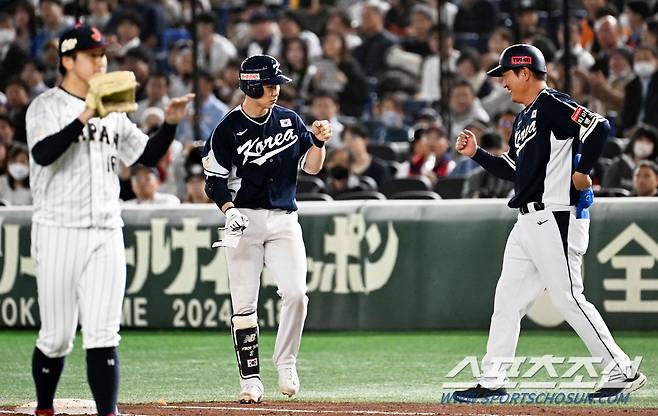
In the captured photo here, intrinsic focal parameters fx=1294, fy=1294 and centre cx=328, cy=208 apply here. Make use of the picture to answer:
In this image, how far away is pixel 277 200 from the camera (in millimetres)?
7664

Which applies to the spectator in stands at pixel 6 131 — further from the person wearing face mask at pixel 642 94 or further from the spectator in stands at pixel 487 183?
the person wearing face mask at pixel 642 94

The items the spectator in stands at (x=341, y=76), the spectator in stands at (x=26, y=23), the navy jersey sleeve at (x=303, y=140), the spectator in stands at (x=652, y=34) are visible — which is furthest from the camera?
the spectator in stands at (x=26, y=23)

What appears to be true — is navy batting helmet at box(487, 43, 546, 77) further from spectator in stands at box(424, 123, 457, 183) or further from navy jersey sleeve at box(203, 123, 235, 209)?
spectator in stands at box(424, 123, 457, 183)

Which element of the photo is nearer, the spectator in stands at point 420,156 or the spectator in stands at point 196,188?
the spectator in stands at point 196,188

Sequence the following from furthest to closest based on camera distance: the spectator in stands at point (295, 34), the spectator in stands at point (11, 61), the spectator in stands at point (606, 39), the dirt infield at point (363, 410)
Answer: the spectator in stands at point (11, 61)
the spectator in stands at point (295, 34)
the spectator in stands at point (606, 39)
the dirt infield at point (363, 410)

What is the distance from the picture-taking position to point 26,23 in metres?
19.3

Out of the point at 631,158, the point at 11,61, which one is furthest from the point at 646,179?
the point at 11,61

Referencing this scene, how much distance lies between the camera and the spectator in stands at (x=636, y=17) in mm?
15797

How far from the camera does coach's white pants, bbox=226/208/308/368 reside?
301 inches

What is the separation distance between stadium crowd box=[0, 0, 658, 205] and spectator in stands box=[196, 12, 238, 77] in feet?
0.06

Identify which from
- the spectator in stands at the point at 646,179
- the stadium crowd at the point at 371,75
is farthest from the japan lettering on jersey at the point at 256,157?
the spectator in stands at the point at 646,179

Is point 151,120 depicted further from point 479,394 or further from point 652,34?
point 479,394

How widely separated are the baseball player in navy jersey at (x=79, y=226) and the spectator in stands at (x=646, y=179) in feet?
21.5

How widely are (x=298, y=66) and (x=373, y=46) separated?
129 centimetres
